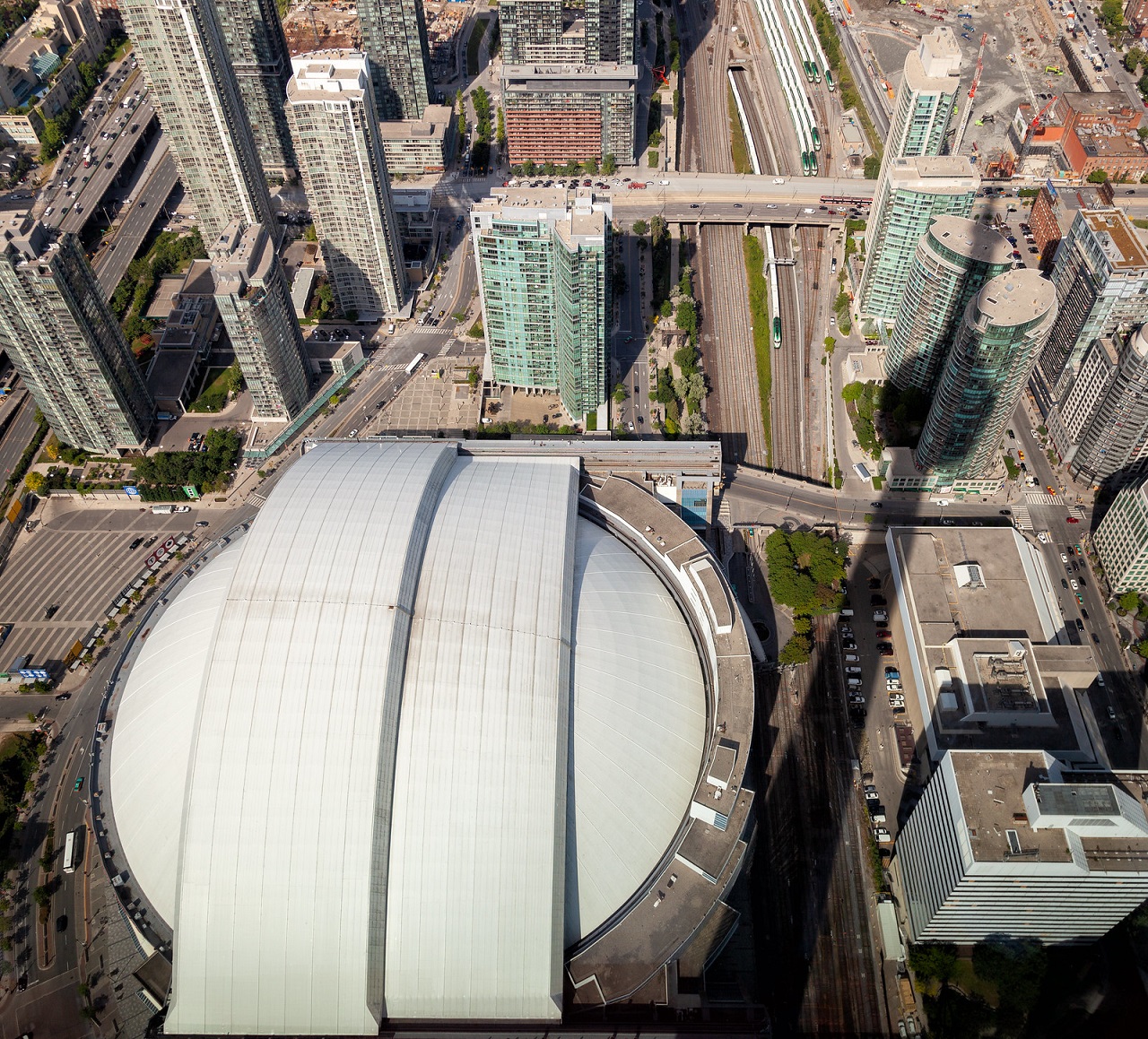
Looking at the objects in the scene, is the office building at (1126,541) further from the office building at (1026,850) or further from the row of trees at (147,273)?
the row of trees at (147,273)

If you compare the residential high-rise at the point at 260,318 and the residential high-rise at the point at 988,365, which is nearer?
the residential high-rise at the point at 988,365

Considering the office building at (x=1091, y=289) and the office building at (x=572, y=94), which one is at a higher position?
the office building at (x=572, y=94)

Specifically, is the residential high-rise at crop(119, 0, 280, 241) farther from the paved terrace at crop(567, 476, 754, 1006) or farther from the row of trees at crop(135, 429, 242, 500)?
the paved terrace at crop(567, 476, 754, 1006)

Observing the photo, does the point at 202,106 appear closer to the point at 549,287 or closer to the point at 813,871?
the point at 549,287

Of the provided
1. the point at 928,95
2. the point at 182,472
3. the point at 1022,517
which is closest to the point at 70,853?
the point at 182,472

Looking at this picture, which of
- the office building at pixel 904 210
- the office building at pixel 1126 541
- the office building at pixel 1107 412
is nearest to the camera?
the office building at pixel 1126 541

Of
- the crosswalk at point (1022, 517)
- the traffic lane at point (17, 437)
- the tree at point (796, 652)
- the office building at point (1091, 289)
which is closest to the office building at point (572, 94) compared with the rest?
the office building at point (1091, 289)
